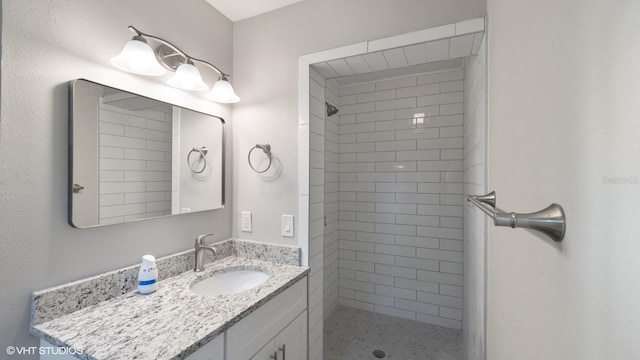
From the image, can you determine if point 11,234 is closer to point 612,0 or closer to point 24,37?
point 24,37

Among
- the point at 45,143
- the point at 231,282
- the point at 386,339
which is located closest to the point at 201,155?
the point at 45,143

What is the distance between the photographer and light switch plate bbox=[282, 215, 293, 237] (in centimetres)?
156

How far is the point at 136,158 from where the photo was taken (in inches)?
47.3

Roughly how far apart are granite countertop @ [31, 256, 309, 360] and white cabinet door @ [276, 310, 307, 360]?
0.81 ft

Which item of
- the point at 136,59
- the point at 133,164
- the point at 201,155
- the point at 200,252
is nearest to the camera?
the point at 136,59

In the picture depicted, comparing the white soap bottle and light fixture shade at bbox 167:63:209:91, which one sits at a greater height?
light fixture shade at bbox 167:63:209:91

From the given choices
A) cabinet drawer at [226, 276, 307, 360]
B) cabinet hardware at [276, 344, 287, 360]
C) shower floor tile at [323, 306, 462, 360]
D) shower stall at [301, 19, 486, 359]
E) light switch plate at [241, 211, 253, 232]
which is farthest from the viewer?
shower stall at [301, 19, 486, 359]

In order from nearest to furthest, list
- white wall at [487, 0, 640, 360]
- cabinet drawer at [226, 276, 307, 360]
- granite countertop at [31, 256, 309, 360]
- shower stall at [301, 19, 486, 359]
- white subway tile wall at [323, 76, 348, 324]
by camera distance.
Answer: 1. white wall at [487, 0, 640, 360]
2. granite countertop at [31, 256, 309, 360]
3. cabinet drawer at [226, 276, 307, 360]
4. shower stall at [301, 19, 486, 359]
5. white subway tile wall at [323, 76, 348, 324]

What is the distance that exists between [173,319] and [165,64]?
48.3 inches

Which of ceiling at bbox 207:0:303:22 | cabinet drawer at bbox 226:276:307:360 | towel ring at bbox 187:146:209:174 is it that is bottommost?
cabinet drawer at bbox 226:276:307:360

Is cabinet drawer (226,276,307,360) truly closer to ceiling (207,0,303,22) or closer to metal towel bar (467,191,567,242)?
metal towel bar (467,191,567,242)

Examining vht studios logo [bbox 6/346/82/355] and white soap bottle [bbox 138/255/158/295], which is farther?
white soap bottle [bbox 138/255/158/295]

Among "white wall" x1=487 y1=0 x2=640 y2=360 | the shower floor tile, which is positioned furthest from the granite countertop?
the shower floor tile

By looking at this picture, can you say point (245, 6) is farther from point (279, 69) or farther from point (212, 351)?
point (212, 351)
